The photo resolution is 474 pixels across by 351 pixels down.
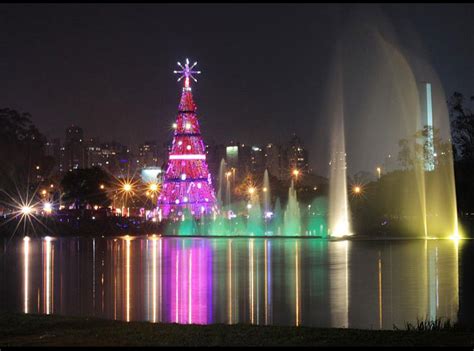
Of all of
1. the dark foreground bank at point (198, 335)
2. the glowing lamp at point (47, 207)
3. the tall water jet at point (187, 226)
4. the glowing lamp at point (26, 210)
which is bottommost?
the dark foreground bank at point (198, 335)

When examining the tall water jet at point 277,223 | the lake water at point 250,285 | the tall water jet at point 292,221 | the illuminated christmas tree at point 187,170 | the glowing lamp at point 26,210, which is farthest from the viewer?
the glowing lamp at point 26,210

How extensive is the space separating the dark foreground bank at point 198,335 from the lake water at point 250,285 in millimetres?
3115

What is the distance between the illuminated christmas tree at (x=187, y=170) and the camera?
228 ft

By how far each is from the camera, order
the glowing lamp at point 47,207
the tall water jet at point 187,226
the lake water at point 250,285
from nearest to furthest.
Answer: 1. the lake water at point 250,285
2. the tall water jet at point 187,226
3. the glowing lamp at point 47,207

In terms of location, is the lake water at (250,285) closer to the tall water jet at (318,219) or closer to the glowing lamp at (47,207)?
the tall water jet at (318,219)

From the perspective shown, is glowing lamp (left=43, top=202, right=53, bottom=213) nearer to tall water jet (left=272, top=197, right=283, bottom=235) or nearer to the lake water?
tall water jet (left=272, top=197, right=283, bottom=235)

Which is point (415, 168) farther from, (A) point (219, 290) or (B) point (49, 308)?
(B) point (49, 308)

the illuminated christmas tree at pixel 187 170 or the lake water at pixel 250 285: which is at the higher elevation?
the illuminated christmas tree at pixel 187 170

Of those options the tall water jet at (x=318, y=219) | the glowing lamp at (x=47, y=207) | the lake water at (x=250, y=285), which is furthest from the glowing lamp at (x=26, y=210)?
the lake water at (x=250, y=285)

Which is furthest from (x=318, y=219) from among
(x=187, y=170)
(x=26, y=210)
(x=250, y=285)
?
(x=250, y=285)

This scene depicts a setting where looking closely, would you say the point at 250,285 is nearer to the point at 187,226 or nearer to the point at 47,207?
the point at 187,226

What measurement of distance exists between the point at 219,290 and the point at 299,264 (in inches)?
340

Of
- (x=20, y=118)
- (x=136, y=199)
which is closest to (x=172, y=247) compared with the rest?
(x=20, y=118)

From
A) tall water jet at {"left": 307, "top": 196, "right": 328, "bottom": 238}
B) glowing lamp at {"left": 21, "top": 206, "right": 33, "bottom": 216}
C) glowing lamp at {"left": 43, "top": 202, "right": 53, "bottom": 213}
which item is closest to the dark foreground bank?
tall water jet at {"left": 307, "top": 196, "right": 328, "bottom": 238}
